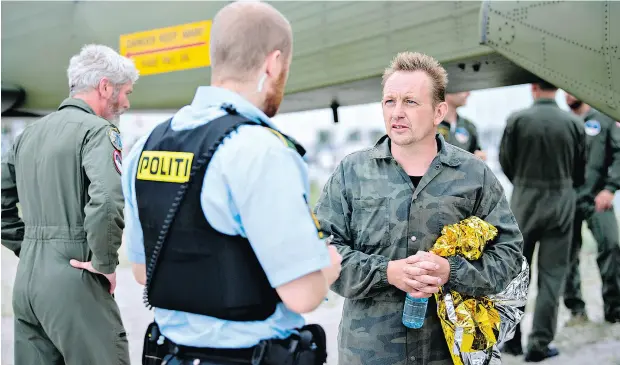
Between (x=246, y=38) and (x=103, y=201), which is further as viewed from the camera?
(x=103, y=201)

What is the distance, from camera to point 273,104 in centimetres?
135

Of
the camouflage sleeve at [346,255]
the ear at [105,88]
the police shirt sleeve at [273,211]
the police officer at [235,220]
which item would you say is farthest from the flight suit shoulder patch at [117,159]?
the police shirt sleeve at [273,211]

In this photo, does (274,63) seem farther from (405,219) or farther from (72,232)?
(72,232)

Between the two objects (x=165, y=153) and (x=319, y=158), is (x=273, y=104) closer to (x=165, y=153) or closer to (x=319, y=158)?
(x=165, y=153)

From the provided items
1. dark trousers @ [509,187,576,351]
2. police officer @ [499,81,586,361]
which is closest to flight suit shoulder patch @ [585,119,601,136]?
police officer @ [499,81,586,361]

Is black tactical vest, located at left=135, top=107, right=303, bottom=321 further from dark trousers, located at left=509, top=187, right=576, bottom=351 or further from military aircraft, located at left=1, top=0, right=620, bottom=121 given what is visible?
dark trousers, located at left=509, top=187, right=576, bottom=351

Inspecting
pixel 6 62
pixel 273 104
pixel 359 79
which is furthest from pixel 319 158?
pixel 273 104

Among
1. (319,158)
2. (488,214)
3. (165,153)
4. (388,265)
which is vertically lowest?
(319,158)

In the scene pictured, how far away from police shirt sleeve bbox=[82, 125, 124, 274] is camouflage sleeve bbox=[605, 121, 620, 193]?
4049mm

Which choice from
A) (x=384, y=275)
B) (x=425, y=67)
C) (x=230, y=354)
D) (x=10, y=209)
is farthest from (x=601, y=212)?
(x=230, y=354)

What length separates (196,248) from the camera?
4.12ft

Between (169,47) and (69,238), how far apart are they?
3.26 m

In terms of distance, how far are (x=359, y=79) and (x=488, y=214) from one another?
2448 mm

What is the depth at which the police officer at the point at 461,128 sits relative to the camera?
13.7ft
